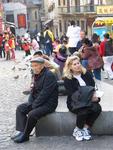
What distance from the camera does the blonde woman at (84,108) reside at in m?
7.79

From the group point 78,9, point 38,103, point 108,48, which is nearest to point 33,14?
point 78,9

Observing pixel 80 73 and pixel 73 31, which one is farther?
pixel 73 31

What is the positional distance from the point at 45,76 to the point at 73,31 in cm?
887

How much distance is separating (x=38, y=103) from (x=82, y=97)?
671mm

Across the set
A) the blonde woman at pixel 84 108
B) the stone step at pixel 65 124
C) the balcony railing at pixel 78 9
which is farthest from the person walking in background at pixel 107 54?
the balcony railing at pixel 78 9

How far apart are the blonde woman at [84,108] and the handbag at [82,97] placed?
0.19 feet

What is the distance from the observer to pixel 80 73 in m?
8.25

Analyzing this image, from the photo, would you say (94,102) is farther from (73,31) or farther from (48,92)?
(73,31)

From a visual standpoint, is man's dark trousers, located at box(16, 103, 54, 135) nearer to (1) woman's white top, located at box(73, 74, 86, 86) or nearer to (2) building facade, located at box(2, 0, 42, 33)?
(1) woman's white top, located at box(73, 74, 86, 86)

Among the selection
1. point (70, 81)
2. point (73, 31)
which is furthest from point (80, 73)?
point (73, 31)

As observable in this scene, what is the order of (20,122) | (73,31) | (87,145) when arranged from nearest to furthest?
(87,145)
(20,122)
(73,31)

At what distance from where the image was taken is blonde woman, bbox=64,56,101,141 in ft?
25.6

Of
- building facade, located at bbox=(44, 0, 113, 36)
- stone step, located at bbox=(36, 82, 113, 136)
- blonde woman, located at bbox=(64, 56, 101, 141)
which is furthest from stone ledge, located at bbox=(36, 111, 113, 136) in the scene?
building facade, located at bbox=(44, 0, 113, 36)

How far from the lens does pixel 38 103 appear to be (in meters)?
7.93
